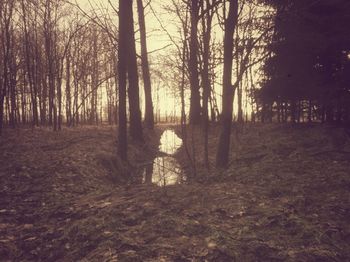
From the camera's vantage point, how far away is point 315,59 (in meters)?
14.5

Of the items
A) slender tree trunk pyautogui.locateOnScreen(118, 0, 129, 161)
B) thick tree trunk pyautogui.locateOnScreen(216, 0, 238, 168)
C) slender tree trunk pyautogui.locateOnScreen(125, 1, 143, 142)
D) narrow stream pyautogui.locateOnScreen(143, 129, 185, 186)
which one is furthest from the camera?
slender tree trunk pyautogui.locateOnScreen(125, 1, 143, 142)

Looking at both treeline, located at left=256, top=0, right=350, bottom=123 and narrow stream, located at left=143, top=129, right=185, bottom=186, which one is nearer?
narrow stream, located at left=143, top=129, right=185, bottom=186

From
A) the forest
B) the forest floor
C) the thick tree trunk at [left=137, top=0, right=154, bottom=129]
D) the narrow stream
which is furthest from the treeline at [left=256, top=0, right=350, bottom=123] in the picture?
the thick tree trunk at [left=137, top=0, right=154, bottom=129]

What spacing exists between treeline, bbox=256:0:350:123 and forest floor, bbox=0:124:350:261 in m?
3.70

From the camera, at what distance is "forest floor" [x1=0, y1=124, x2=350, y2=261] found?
14.7ft

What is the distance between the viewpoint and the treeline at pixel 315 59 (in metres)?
13.4

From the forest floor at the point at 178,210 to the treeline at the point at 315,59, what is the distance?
3.70 m

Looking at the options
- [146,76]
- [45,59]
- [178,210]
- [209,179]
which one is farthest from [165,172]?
[45,59]

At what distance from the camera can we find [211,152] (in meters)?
13.6

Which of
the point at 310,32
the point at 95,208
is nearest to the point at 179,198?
the point at 95,208

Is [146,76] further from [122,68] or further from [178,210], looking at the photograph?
[178,210]

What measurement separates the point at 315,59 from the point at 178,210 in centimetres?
1194

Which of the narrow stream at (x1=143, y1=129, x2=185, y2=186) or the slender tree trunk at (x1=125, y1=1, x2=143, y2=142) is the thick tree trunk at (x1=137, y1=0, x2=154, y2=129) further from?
the narrow stream at (x1=143, y1=129, x2=185, y2=186)

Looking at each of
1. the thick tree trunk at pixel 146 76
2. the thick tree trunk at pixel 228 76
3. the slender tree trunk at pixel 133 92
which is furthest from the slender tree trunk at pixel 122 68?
the thick tree trunk at pixel 146 76
